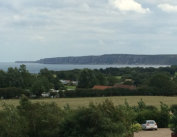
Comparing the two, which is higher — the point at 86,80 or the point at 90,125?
the point at 90,125

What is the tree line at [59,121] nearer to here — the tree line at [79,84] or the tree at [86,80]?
the tree line at [79,84]

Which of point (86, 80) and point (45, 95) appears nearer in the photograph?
point (45, 95)

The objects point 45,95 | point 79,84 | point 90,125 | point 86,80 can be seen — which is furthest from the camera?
point 86,80

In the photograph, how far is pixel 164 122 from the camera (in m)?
35.0

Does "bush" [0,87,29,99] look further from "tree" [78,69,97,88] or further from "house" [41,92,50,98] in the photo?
"tree" [78,69,97,88]

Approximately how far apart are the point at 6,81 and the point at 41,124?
84.1 metres

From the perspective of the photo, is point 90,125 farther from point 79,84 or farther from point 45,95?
point 79,84

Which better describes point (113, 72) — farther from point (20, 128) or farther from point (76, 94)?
point (20, 128)

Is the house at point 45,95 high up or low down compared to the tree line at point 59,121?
down

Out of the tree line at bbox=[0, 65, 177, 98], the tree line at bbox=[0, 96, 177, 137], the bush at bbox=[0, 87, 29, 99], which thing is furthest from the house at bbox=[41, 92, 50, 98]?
the tree line at bbox=[0, 96, 177, 137]

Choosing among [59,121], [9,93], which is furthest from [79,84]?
[59,121]

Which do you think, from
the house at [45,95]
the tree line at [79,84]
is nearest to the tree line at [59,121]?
the tree line at [79,84]

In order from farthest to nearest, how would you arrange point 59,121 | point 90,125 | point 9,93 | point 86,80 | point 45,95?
point 86,80, point 45,95, point 9,93, point 59,121, point 90,125

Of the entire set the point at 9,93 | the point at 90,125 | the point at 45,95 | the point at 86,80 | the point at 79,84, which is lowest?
the point at 45,95
